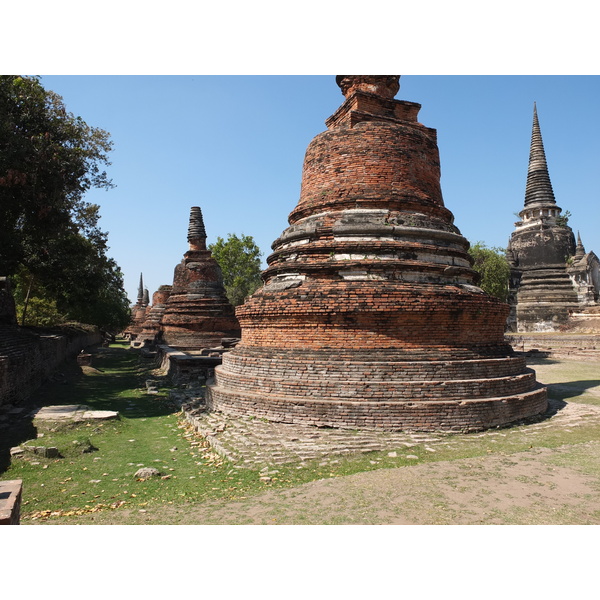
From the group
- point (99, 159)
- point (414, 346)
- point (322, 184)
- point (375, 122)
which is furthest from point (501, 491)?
point (99, 159)

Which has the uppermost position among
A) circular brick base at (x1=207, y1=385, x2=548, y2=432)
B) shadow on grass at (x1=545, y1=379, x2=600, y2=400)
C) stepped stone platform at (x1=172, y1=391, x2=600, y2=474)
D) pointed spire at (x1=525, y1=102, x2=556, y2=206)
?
pointed spire at (x1=525, y1=102, x2=556, y2=206)

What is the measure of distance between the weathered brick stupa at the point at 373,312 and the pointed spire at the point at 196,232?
37.0 feet

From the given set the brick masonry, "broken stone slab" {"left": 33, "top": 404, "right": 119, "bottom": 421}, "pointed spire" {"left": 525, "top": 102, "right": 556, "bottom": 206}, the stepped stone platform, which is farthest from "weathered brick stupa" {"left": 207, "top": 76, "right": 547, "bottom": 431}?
"pointed spire" {"left": 525, "top": 102, "right": 556, "bottom": 206}

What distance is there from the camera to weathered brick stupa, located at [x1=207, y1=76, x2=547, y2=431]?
6.43 m

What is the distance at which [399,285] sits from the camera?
23.6ft

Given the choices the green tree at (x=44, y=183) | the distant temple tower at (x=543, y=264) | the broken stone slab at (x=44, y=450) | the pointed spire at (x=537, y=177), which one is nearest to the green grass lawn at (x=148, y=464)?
the broken stone slab at (x=44, y=450)

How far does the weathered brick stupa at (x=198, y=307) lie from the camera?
59.5 ft

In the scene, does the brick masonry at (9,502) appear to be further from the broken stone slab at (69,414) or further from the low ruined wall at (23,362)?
the low ruined wall at (23,362)

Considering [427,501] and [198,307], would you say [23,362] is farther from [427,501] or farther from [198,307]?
[427,501]

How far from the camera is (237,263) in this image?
1547 inches

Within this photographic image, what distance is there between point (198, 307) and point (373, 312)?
1249cm

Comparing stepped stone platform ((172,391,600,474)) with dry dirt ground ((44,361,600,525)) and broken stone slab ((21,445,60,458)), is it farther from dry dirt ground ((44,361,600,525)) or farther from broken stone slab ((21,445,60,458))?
broken stone slab ((21,445,60,458))

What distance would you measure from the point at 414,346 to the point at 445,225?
2.71 metres

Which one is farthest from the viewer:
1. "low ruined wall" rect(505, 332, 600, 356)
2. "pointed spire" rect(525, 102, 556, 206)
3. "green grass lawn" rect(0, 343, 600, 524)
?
"pointed spire" rect(525, 102, 556, 206)
